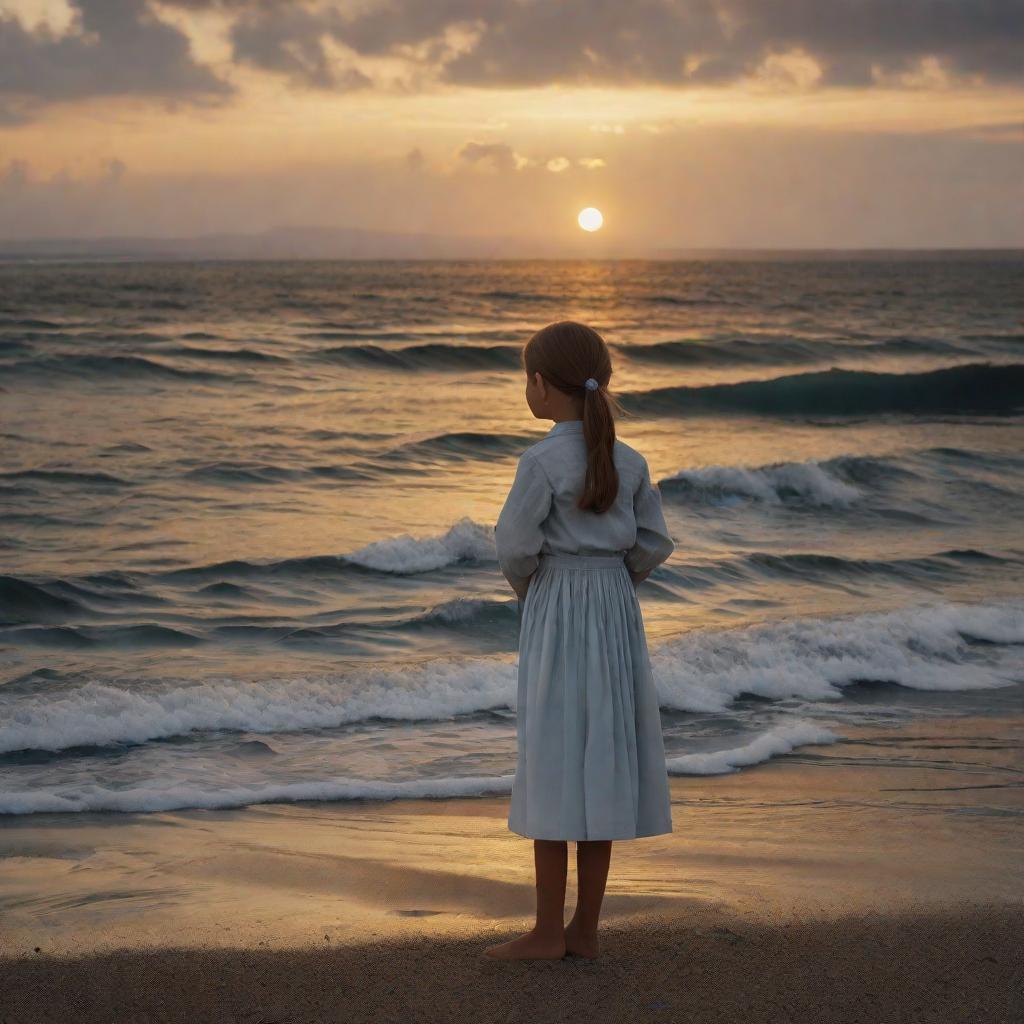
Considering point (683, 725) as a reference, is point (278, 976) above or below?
above

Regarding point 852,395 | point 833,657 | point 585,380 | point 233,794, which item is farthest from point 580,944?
point 852,395

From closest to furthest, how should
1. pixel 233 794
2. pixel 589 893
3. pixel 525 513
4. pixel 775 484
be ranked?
1. pixel 525 513
2. pixel 589 893
3. pixel 233 794
4. pixel 775 484

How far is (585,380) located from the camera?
3.29 meters

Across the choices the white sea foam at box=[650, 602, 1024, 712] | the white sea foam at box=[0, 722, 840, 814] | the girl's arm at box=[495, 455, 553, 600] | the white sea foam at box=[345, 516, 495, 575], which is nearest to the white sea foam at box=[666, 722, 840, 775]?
the white sea foam at box=[0, 722, 840, 814]

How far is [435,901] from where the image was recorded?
4004 mm

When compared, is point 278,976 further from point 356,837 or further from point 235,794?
point 235,794

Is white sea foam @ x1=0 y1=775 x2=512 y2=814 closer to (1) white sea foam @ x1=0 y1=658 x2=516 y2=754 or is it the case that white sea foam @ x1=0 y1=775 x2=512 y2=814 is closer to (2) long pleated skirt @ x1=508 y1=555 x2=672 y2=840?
(1) white sea foam @ x1=0 y1=658 x2=516 y2=754

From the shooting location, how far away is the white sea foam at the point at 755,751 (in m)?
5.85

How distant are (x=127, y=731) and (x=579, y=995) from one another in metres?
3.68

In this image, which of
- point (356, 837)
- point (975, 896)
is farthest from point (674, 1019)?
point (356, 837)

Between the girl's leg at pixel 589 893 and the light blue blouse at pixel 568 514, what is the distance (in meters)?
0.74

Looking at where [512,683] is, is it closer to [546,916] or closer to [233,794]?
[233,794]

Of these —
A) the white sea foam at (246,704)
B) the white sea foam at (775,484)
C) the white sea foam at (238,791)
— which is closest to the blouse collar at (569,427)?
the white sea foam at (238,791)

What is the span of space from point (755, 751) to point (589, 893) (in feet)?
9.40
